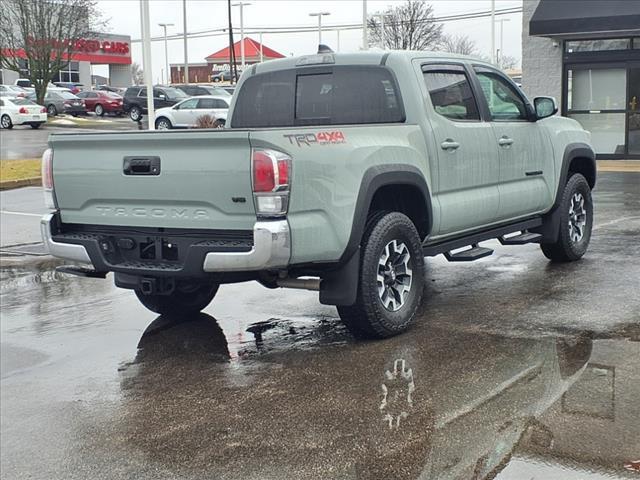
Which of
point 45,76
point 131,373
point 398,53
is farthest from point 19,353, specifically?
point 45,76

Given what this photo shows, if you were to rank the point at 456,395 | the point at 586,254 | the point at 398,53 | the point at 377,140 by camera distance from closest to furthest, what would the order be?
the point at 456,395, the point at 377,140, the point at 398,53, the point at 586,254

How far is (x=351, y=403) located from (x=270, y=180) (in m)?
1.37

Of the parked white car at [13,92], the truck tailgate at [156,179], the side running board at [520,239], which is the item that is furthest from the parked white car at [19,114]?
the truck tailgate at [156,179]

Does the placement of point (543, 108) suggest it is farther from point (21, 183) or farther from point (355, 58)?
point (21, 183)

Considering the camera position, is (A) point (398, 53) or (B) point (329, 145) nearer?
(B) point (329, 145)

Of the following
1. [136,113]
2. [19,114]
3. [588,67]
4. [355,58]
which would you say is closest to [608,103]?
[588,67]

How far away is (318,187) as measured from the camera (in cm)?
529

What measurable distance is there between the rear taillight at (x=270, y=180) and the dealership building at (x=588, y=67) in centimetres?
1526

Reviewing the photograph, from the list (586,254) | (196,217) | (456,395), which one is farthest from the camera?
(586,254)

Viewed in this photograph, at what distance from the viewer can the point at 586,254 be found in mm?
8812

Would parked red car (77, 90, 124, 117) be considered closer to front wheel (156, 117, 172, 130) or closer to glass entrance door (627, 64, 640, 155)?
front wheel (156, 117, 172, 130)

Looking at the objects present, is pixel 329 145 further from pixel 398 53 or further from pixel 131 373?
pixel 131 373

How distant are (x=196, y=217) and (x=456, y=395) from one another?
1.91 m

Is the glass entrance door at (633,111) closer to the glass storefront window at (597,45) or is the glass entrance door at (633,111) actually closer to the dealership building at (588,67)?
the dealership building at (588,67)
